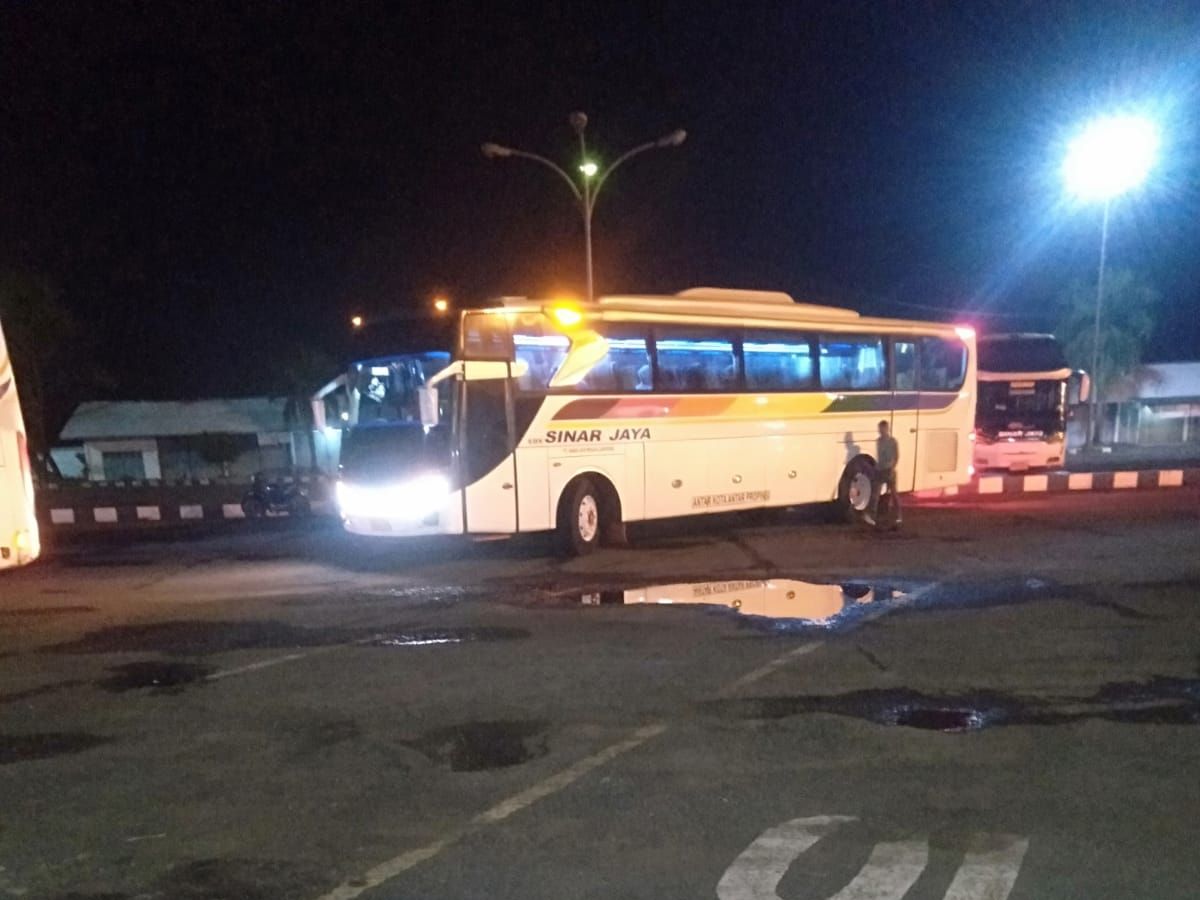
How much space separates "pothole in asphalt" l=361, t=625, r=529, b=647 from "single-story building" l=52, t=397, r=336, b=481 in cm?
3025

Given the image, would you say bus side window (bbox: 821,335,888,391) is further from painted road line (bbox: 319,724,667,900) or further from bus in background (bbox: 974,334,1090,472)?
painted road line (bbox: 319,724,667,900)

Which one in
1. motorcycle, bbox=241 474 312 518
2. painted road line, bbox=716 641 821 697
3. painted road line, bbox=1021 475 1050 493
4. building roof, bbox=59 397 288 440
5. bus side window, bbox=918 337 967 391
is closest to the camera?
painted road line, bbox=716 641 821 697

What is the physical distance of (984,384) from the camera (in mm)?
25422

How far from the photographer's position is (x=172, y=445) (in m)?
39.6

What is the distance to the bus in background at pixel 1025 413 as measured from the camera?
24797 millimetres

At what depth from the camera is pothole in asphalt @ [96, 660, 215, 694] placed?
321 inches

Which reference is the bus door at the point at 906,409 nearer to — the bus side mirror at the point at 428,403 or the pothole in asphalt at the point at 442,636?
the bus side mirror at the point at 428,403

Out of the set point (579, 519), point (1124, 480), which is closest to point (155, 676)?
point (579, 519)

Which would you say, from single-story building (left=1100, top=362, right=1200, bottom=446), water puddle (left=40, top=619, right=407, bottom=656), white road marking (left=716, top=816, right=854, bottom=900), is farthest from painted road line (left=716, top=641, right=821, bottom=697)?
single-story building (left=1100, top=362, right=1200, bottom=446)

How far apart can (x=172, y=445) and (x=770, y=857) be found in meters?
39.0

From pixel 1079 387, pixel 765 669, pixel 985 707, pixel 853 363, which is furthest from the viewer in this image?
pixel 1079 387

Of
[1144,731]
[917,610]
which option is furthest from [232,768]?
[917,610]

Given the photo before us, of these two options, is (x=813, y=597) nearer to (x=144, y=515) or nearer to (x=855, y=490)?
(x=855, y=490)

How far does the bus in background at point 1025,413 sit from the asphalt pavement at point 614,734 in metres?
12.6
